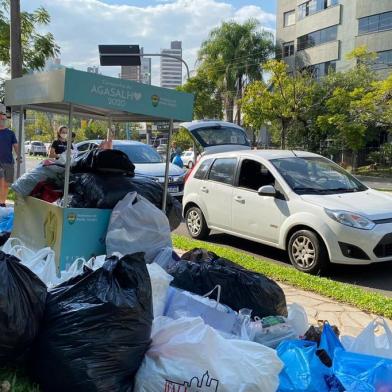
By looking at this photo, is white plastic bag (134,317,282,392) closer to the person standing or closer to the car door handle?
the car door handle

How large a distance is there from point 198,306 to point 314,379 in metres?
0.90

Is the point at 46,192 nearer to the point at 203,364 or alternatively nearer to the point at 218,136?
the point at 203,364


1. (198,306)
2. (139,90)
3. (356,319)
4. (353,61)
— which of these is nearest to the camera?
(198,306)

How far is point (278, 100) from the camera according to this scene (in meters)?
32.4

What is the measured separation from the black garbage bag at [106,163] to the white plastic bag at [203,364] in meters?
2.25

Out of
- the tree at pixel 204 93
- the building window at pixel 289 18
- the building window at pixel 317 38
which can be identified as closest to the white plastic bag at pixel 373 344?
the tree at pixel 204 93

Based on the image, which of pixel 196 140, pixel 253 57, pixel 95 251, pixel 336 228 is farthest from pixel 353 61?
pixel 95 251

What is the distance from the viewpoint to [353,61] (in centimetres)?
3959

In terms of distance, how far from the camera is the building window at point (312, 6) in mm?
42688

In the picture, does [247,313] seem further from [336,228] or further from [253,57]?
[253,57]

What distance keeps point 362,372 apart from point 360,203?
401 cm

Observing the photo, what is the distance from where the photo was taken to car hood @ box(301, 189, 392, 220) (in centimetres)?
621

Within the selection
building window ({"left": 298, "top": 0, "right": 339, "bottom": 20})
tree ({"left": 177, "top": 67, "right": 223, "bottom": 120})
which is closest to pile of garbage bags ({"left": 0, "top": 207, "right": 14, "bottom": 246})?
tree ({"left": 177, "top": 67, "right": 223, "bottom": 120})

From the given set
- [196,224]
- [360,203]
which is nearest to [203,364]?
[360,203]
